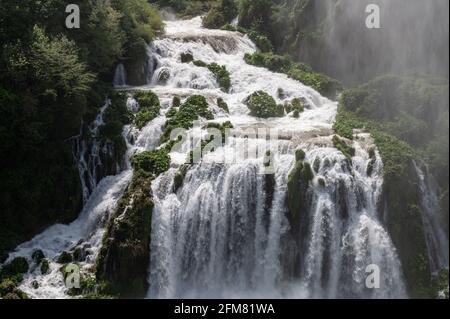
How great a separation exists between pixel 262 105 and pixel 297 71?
A: 5.06m

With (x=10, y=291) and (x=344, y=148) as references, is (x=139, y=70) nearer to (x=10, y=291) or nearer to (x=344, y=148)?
(x=344, y=148)

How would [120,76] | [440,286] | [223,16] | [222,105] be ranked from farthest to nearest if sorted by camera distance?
[223,16] < [120,76] < [222,105] < [440,286]

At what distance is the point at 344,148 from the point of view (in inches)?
805

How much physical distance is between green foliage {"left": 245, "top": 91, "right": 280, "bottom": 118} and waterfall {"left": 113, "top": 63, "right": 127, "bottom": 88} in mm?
7369

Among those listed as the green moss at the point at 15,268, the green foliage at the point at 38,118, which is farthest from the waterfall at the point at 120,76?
the green moss at the point at 15,268

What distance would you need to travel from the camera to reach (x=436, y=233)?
19016 mm

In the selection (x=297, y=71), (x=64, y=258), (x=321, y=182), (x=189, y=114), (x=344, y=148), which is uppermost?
(x=297, y=71)

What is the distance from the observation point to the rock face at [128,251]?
63.5 ft

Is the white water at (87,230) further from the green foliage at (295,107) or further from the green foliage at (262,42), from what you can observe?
the green foliage at (262,42)

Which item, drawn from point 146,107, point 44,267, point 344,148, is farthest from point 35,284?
A: point 344,148

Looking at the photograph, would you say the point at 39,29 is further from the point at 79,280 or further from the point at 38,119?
the point at 79,280

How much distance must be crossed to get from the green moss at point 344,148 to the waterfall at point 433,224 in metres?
A: 2.31
